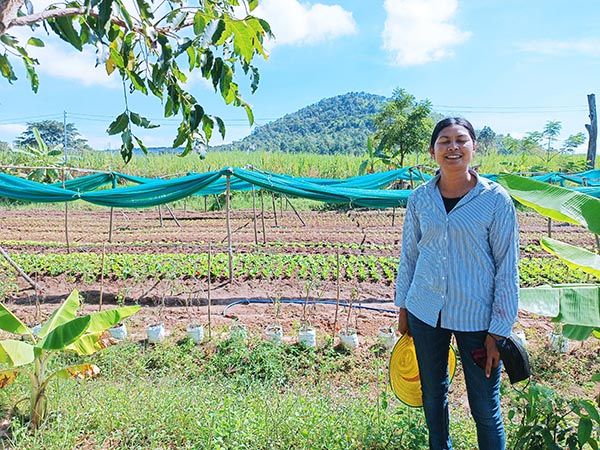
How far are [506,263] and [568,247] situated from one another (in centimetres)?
66

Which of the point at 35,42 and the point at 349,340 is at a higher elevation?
the point at 35,42

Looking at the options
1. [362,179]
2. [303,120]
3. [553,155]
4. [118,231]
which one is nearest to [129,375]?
[362,179]

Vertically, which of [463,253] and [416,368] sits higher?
[463,253]

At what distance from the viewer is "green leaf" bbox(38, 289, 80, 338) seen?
258 cm

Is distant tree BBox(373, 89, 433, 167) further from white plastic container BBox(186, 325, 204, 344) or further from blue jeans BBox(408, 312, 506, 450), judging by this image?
blue jeans BBox(408, 312, 506, 450)

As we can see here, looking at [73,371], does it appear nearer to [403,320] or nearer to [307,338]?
[403,320]

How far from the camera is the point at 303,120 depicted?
305 feet

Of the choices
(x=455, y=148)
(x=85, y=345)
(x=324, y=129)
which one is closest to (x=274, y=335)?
(x=85, y=345)

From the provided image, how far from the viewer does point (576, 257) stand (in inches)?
83.7

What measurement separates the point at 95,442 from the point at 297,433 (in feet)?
3.45

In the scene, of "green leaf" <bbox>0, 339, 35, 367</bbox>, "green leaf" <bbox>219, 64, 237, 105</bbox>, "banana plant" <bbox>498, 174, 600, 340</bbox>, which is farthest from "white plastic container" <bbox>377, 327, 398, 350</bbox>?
"green leaf" <bbox>219, 64, 237, 105</bbox>

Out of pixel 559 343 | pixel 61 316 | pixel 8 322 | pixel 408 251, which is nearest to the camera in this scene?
pixel 408 251

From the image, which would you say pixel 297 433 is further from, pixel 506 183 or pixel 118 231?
pixel 118 231

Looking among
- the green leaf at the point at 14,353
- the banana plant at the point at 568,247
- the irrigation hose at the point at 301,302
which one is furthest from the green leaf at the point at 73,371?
the irrigation hose at the point at 301,302
